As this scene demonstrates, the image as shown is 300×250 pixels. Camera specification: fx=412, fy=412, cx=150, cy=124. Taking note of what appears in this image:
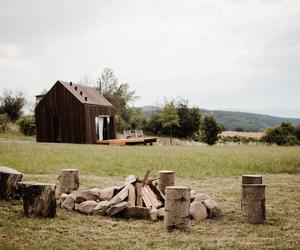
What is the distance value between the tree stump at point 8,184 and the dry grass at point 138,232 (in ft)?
1.08

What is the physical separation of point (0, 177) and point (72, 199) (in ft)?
5.72

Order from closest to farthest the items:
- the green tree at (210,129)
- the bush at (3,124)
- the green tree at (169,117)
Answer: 1. the bush at (3,124)
2. the green tree at (210,129)
3. the green tree at (169,117)

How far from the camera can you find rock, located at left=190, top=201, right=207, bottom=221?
7.67m

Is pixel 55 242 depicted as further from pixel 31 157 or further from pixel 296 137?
pixel 296 137

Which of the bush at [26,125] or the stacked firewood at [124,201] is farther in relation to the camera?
the bush at [26,125]

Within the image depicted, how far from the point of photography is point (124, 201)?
26.4 ft

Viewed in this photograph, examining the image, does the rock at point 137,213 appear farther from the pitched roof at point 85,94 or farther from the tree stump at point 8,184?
the pitched roof at point 85,94

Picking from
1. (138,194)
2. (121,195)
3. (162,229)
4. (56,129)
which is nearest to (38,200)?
(121,195)

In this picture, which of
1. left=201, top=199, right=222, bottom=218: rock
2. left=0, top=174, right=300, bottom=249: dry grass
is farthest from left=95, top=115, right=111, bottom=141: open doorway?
left=201, top=199, right=222, bottom=218: rock

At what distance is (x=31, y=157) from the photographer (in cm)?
1717

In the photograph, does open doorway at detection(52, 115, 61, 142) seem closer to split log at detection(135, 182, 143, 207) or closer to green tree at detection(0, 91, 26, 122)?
green tree at detection(0, 91, 26, 122)

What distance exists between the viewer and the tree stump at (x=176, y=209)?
671 centimetres


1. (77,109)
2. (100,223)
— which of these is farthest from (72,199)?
(77,109)

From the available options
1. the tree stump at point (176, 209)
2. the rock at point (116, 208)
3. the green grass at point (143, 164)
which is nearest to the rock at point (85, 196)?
the rock at point (116, 208)
